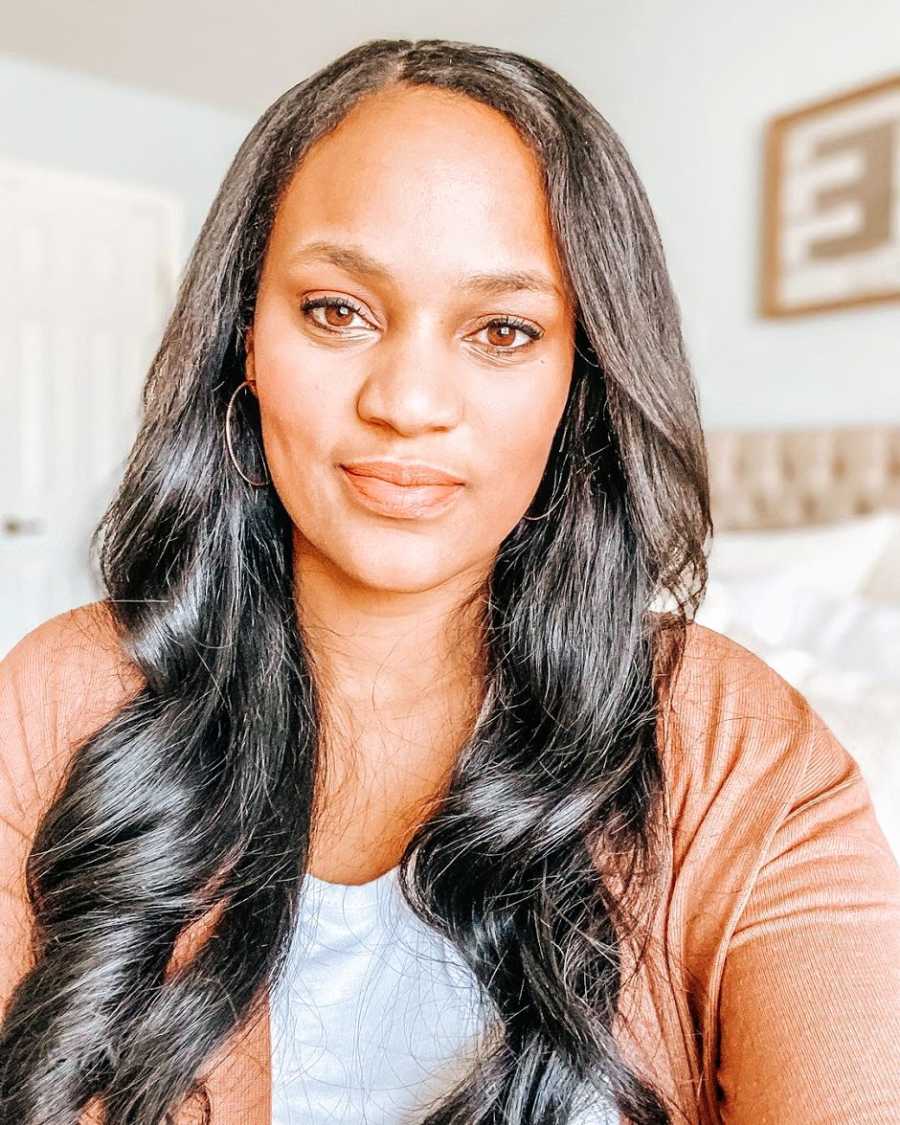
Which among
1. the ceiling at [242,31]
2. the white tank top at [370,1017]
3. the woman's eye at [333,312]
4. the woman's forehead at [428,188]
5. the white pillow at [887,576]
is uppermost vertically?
the ceiling at [242,31]

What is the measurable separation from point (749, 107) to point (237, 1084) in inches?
104

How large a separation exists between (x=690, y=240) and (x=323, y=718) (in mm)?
2263

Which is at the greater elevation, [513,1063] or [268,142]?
[268,142]

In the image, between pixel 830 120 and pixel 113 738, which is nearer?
pixel 113 738

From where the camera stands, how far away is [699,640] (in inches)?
37.9

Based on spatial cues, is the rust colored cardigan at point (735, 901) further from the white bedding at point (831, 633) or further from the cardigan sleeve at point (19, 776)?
the white bedding at point (831, 633)

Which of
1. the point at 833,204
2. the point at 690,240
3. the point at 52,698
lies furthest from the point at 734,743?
the point at 690,240

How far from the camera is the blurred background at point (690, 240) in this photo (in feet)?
6.69

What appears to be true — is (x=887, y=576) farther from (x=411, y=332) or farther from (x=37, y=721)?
(x=37, y=721)

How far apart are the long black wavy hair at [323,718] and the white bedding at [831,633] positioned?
1.20 feet

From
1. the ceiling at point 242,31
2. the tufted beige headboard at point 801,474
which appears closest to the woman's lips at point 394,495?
the tufted beige headboard at point 801,474

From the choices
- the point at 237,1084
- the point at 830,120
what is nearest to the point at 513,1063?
the point at 237,1084

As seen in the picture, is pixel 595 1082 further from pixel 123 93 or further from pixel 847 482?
pixel 123 93

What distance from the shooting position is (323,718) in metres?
0.99
